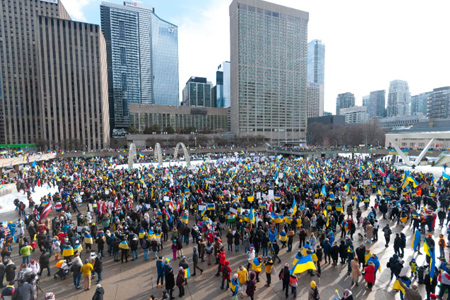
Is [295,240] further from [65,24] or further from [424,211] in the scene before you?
[65,24]

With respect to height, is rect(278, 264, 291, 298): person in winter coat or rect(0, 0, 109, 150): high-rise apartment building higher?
rect(0, 0, 109, 150): high-rise apartment building

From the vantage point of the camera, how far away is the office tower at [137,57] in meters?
163

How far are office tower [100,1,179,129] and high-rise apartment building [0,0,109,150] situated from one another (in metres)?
54.9

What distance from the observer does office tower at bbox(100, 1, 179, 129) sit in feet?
535

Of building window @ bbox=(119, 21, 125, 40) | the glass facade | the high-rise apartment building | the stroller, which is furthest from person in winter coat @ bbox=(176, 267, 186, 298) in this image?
building window @ bbox=(119, 21, 125, 40)

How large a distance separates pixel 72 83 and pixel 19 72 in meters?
30.5

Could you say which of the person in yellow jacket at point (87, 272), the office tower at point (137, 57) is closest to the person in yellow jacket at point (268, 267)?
the person in yellow jacket at point (87, 272)

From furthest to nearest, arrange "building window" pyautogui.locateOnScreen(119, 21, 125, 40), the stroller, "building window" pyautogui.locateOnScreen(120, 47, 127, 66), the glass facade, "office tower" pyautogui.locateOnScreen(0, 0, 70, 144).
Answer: the glass facade
"building window" pyautogui.locateOnScreen(119, 21, 125, 40)
"building window" pyautogui.locateOnScreen(120, 47, 127, 66)
"office tower" pyautogui.locateOnScreen(0, 0, 70, 144)
the stroller

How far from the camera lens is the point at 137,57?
A: 559 ft

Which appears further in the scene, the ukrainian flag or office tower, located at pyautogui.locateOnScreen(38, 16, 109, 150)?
office tower, located at pyautogui.locateOnScreen(38, 16, 109, 150)

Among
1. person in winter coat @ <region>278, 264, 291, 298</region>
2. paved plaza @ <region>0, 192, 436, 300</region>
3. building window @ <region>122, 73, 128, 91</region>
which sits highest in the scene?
building window @ <region>122, 73, 128, 91</region>

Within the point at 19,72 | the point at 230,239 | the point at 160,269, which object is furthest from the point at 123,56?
the point at 160,269

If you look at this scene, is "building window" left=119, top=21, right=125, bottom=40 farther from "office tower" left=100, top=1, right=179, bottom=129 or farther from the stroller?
the stroller

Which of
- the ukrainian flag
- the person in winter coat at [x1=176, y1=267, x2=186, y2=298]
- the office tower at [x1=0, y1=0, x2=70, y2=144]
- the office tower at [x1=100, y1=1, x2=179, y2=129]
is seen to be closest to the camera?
the ukrainian flag
